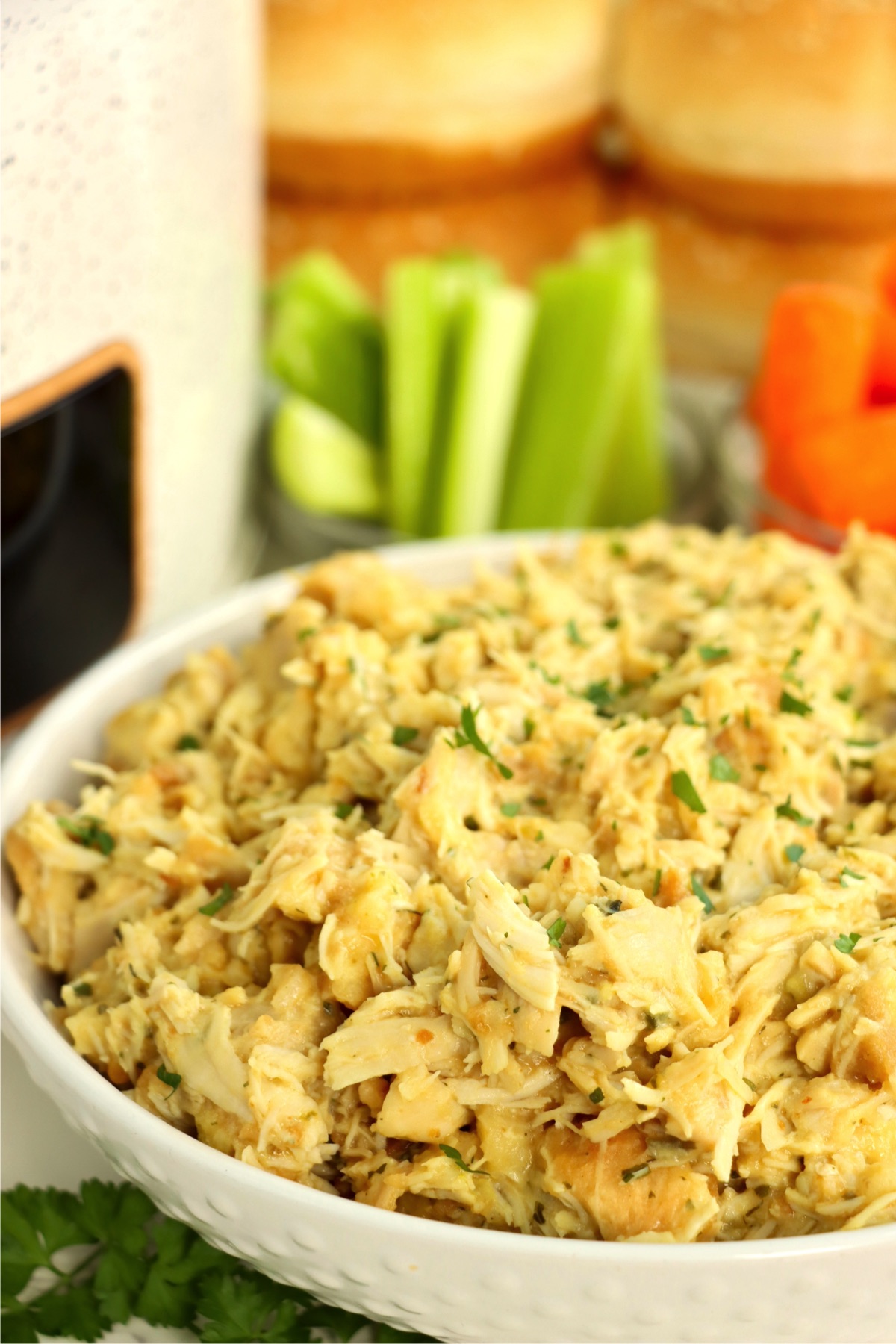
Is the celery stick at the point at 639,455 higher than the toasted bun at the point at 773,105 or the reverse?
the reverse

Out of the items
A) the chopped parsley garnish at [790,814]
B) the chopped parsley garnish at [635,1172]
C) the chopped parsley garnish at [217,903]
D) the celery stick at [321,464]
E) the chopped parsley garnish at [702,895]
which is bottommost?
the celery stick at [321,464]

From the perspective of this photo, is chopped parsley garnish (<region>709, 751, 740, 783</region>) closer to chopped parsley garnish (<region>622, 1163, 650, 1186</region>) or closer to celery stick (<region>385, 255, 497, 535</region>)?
chopped parsley garnish (<region>622, 1163, 650, 1186</region>)

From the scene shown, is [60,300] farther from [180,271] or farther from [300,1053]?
[300,1053]

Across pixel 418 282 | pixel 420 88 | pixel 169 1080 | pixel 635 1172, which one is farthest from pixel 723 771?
pixel 420 88

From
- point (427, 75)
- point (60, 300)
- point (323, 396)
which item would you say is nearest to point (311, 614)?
point (60, 300)

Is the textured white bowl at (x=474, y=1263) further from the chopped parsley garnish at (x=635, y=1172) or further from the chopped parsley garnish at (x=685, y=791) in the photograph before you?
the chopped parsley garnish at (x=685, y=791)

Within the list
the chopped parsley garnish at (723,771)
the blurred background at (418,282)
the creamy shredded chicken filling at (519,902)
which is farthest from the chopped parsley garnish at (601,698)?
the blurred background at (418,282)

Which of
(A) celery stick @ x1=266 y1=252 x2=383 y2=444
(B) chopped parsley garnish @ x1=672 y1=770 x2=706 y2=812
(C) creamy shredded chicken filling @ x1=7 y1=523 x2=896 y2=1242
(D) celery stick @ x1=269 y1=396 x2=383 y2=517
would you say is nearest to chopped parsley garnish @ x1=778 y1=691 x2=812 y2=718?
(C) creamy shredded chicken filling @ x1=7 y1=523 x2=896 y2=1242
